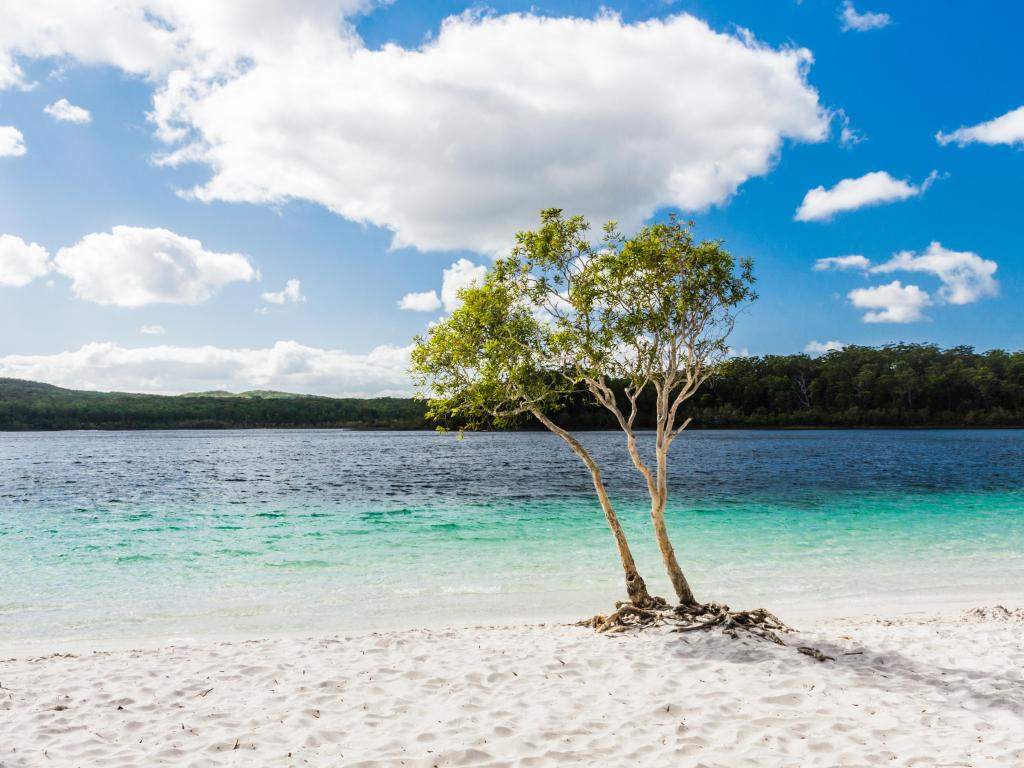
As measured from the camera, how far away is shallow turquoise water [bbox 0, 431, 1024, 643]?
15.2 metres

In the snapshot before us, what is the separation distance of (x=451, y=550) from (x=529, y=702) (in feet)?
46.8

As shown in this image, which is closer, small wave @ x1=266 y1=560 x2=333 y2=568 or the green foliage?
the green foliage

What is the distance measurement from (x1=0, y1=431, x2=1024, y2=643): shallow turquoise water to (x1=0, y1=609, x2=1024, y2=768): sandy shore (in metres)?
3.68

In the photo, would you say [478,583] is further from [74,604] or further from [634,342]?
[74,604]

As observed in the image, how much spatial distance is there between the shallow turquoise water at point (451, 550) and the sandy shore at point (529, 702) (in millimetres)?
3684

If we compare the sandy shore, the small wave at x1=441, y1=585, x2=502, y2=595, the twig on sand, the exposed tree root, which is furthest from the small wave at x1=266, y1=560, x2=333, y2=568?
the twig on sand

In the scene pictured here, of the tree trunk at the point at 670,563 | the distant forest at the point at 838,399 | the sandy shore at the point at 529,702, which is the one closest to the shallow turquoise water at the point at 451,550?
the tree trunk at the point at 670,563

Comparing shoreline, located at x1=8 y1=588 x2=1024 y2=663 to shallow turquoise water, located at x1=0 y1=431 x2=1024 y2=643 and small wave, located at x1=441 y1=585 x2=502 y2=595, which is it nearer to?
shallow turquoise water, located at x1=0 y1=431 x2=1024 y2=643

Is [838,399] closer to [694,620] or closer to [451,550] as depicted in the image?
[451,550]

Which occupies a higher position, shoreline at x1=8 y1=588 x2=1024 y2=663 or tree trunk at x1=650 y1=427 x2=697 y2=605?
tree trunk at x1=650 y1=427 x2=697 y2=605

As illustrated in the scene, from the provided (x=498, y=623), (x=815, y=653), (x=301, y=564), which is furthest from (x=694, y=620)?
(x=301, y=564)

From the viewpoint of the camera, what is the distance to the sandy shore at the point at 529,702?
678 centimetres

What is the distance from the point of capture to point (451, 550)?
72.8ft

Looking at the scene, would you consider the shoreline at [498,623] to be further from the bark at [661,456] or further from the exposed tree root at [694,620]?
the bark at [661,456]
